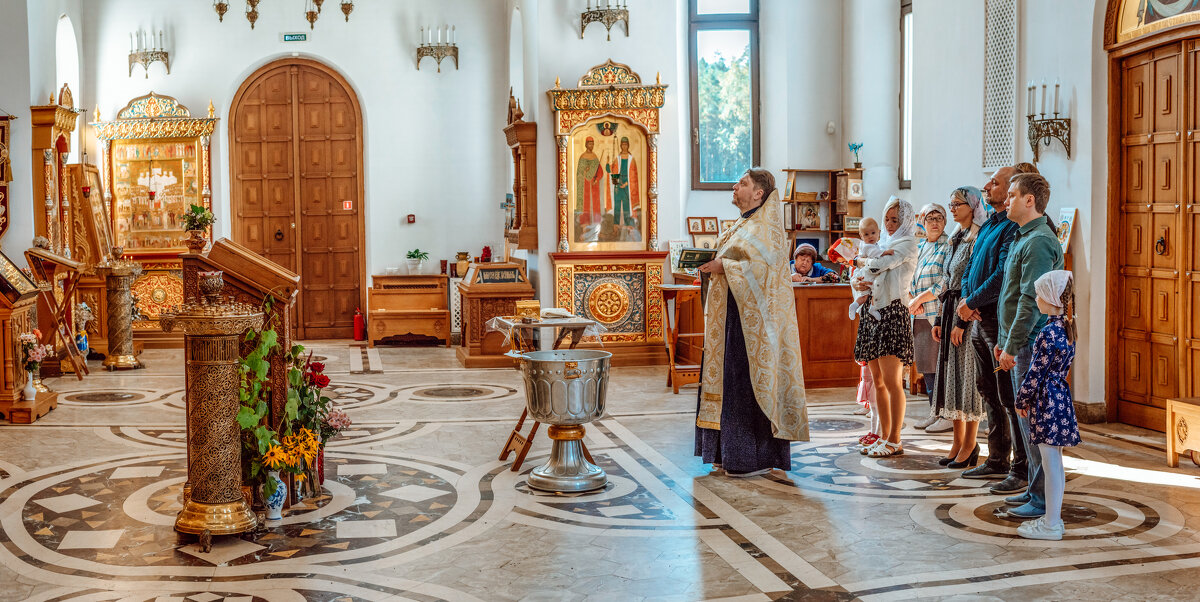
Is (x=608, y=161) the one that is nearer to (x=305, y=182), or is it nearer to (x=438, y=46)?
(x=438, y=46)

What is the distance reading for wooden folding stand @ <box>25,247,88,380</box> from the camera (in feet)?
33.3

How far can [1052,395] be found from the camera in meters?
4.70

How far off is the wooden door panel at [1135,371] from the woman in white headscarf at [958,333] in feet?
6.94

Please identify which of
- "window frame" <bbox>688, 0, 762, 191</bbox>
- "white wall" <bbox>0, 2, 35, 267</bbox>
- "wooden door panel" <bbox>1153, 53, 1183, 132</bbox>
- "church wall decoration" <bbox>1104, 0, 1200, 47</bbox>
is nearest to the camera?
"church wall decoration" <bbox>1104, 0, 1200, 47</bbox>

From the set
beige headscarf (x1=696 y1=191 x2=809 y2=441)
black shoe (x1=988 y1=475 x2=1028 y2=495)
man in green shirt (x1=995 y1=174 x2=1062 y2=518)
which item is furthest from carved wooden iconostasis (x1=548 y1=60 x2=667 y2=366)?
man in green shirt (x1=995 y1=174 x2=1062 y2=518)

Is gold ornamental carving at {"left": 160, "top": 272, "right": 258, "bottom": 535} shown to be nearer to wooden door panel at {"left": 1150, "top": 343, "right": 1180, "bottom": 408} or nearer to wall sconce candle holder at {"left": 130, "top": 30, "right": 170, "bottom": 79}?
wooden door panel at {"left": 1150, "top": 343, "right": 1180, "bottom": 408}

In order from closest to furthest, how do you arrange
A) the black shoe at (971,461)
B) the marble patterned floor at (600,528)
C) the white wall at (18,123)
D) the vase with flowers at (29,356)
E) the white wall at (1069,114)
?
the marble patterned floor at (600,528)
the black shoe at (971,461)
the white wall at (1069,114)
the vase with flowers at (29,356)
the white wall at (18,123)

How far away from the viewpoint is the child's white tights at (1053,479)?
15.6ft

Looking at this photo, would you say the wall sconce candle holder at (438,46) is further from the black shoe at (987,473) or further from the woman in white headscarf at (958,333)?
the black shoe at (987,473)

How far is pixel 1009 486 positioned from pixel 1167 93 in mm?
3204

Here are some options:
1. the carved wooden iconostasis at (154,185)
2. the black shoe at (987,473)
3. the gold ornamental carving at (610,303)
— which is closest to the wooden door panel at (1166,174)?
the black shoe at (987,473)

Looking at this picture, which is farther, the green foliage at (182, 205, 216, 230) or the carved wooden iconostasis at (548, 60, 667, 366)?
the carved wooden iconostasis at (548, 60, 667, 366)

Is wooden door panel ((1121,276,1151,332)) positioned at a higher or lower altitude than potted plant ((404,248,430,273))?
lower

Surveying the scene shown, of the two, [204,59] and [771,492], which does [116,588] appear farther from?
[204,59]
